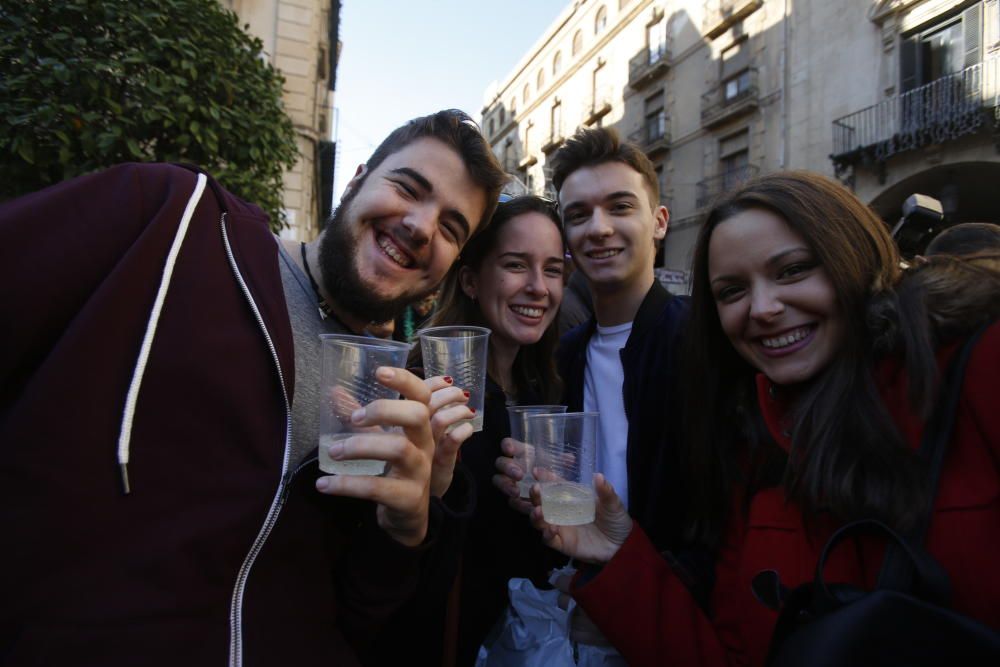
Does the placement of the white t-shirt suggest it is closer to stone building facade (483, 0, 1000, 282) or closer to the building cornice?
stone building facade (483, 0, 1000, 282)

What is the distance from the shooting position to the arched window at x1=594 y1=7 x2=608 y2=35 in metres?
24.5


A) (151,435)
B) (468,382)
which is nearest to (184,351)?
(151,435)

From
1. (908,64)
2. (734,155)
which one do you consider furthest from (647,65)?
(908,64)

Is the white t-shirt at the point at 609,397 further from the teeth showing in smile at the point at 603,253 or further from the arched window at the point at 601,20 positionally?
the arched window at the point at 601,20

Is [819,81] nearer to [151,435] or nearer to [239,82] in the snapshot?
[239,82]

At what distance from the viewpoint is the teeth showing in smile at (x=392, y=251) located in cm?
194

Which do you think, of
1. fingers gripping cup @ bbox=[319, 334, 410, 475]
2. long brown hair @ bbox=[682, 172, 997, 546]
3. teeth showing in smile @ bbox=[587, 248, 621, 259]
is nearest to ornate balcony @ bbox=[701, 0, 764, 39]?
teeth showing in smile @ bbox=[587, 248, 621, 259]

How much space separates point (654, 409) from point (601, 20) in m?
27.6

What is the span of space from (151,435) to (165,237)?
18.0 inches

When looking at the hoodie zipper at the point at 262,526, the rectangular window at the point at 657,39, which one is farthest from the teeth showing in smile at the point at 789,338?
the rectangular window at the point at 657,39

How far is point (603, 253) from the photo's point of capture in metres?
2.75

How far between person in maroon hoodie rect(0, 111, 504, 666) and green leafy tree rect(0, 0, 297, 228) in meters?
3.84

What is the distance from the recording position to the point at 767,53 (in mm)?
16266

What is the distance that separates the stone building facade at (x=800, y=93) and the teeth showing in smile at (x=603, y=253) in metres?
3.90
